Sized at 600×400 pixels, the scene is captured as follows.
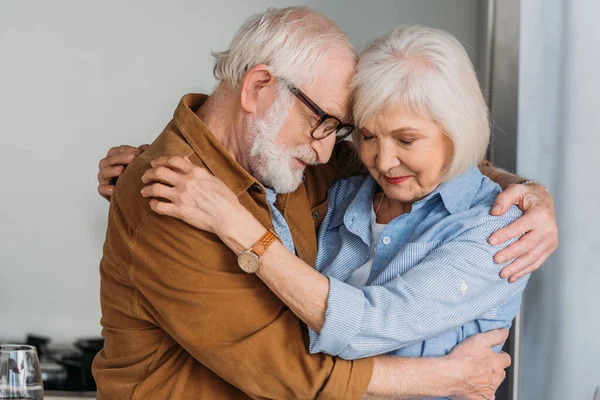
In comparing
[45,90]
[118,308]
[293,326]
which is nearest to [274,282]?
[293,326]

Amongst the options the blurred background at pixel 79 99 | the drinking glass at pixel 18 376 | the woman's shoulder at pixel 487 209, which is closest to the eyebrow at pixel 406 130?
the woman's shoulder at pixel 487 209

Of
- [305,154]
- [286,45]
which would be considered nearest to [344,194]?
[305,154]

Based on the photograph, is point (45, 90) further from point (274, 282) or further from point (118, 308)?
point (274, 282)

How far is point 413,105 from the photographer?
5.83ft

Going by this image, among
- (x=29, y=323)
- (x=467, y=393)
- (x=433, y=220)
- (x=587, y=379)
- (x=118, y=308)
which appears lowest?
(x=29, y=323)

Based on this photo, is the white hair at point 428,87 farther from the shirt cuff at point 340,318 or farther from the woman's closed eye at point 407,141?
the shirt cuff at point 340,318

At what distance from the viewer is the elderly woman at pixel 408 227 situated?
164cm

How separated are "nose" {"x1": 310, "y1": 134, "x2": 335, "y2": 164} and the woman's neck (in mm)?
226

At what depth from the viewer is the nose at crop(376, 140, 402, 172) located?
1834mm

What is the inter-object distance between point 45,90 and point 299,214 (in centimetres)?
213

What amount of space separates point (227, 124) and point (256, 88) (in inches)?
4.9

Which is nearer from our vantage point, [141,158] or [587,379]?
[141,158]

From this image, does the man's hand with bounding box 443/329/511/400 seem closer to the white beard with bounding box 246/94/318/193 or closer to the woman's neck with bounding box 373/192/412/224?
the woman's neck with bounding box 373/192/412/224

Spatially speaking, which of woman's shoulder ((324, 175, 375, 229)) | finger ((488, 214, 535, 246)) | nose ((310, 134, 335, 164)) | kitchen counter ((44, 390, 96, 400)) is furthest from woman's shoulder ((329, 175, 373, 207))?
kitchen counter ((44, 390, 96, 400))
